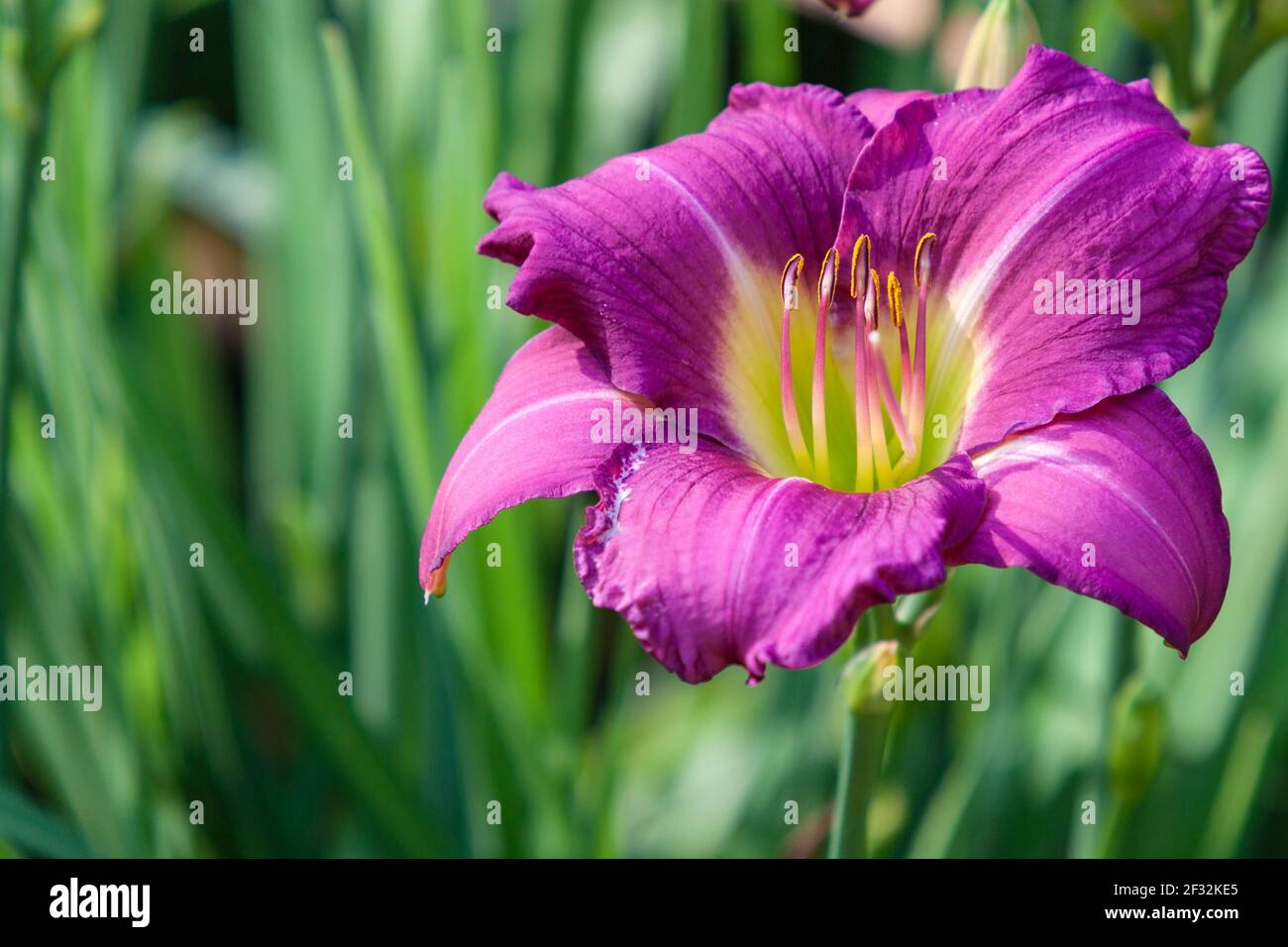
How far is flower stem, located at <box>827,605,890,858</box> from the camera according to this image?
81 cm

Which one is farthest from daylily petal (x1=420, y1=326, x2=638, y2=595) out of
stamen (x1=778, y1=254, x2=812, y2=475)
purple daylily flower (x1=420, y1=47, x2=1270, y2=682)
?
stamen (x1=778, y1=254, x2=812, y2=475)

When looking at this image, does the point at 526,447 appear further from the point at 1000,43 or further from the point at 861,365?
the point at 1000,43

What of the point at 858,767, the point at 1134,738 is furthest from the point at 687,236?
the point at 1134,738

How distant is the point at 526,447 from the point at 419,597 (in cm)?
58

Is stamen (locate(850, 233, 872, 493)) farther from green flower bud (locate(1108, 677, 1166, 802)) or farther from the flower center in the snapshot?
green flower bud (locate(1108, 677, 1166, 802))

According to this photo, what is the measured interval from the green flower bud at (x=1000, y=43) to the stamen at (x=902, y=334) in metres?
0.16

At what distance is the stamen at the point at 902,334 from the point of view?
813 mm

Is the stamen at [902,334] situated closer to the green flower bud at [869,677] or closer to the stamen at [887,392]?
the stamen at [887,392]

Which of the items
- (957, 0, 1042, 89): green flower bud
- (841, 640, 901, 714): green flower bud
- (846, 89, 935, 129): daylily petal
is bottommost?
(841, 640, 901, 714): green flower bud

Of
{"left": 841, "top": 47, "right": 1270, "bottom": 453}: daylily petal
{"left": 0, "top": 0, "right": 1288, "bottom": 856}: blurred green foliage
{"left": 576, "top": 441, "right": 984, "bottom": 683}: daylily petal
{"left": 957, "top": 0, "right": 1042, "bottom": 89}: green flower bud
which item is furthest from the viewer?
{"left": 0, "top": 0, "right": 1288, "bottom": 856}: blurred green foliage

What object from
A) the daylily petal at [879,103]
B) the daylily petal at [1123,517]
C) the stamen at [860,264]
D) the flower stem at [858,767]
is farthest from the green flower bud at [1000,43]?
the flower stem at [858,767]

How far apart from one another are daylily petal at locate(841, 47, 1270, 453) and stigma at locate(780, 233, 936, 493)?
3 cm
